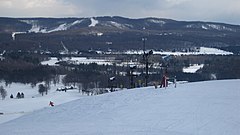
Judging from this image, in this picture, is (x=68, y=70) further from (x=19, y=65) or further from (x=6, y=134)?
(x=6, y=134)

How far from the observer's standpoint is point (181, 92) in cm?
1381

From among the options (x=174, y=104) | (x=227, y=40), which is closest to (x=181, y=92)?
(x=174, y=104)

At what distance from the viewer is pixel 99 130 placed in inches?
348

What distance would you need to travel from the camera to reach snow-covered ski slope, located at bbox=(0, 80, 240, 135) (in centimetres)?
870

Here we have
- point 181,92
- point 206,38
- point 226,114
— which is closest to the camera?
point 226,114

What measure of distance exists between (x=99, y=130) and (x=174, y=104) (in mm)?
3055

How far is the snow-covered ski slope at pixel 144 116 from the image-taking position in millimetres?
8695

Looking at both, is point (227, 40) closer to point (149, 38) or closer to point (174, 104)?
point (149, 38)

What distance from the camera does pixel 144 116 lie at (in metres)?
10.1

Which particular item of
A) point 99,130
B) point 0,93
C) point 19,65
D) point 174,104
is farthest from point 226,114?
point 19,65

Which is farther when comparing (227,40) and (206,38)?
(206,38)

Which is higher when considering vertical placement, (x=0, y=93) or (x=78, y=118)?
(x=78, y=118)

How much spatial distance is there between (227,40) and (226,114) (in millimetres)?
162863

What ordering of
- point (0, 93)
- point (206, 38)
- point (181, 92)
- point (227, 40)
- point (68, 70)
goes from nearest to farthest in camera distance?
point (181, 92)
point (0, 93)
point (68, 70)
point (227, 40)
point (206, 38)
